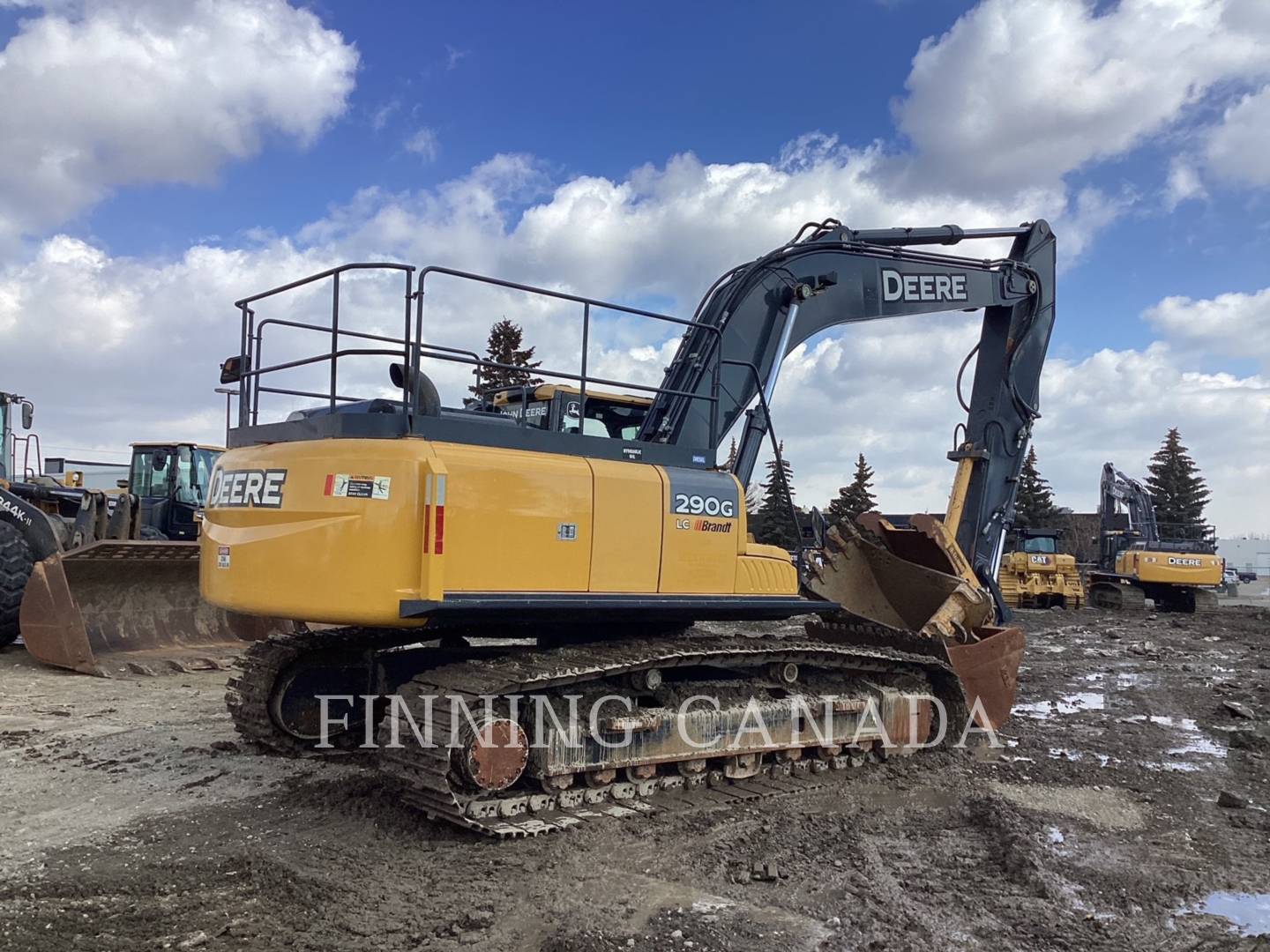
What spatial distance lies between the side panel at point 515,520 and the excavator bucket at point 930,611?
279 cm

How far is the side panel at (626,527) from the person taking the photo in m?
5.40

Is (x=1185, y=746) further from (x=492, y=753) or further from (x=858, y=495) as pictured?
(x=858, y=495)

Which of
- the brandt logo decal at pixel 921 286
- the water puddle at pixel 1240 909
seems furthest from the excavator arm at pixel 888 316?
the water puddle at pixel 1240 909

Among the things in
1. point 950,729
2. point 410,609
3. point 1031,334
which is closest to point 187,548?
point 410,609

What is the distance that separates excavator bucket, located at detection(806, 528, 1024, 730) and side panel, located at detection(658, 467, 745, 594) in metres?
1.70

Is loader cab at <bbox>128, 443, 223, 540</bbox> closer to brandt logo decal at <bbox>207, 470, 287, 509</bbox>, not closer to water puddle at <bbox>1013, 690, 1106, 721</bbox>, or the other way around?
brandt logo decal at <bbox>207, 470, 287, 509</bbox>

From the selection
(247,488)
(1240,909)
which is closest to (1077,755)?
(1240,909)

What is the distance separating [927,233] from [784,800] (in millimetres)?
4920

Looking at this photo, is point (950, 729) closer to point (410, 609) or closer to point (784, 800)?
point (784, 800)

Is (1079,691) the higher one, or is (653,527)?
(653,527)

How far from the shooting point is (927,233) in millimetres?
8539

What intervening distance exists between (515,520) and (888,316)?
168 inches

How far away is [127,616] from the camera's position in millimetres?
10383

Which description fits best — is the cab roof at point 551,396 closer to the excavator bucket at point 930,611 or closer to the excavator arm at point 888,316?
the excavator arm at point 888,316
